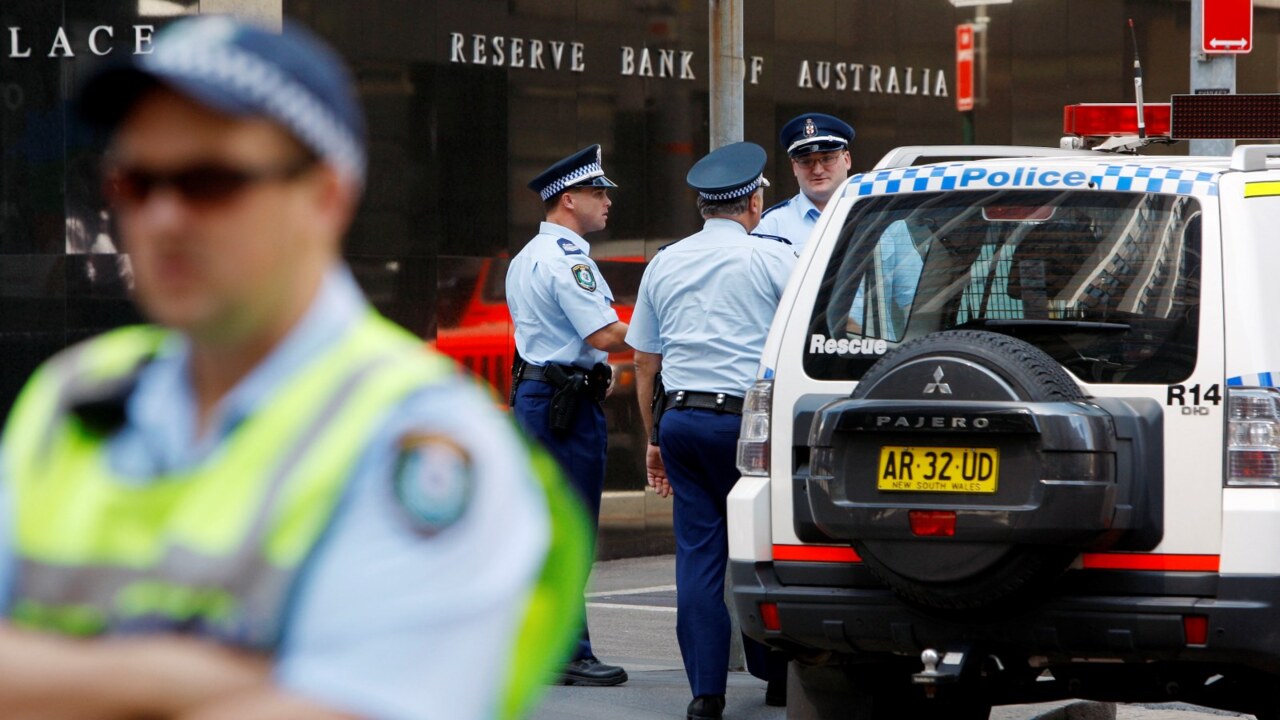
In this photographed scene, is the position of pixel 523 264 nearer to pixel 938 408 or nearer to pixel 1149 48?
pixel 938 408

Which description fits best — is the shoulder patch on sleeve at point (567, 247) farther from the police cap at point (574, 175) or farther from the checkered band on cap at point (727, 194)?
the checkered band on cap at point (727, 194)

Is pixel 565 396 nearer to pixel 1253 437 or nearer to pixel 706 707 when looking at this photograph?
pixel 706 707

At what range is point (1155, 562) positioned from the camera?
16.4 ft

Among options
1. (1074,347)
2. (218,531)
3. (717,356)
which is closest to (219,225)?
(218,531)

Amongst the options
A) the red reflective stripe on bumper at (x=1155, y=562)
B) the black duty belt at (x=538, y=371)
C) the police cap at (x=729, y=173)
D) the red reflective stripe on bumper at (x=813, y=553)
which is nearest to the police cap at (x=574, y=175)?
the police cap at (x=729, y=173)

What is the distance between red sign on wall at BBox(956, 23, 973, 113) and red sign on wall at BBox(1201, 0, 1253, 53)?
5.10m

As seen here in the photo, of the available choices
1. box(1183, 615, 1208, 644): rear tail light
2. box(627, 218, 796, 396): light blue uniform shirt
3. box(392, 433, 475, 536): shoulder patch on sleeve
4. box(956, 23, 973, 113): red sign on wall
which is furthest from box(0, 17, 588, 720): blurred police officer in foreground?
box(956, 23, 973, 113): red sign on wall

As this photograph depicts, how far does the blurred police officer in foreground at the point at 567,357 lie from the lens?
7.21 meters

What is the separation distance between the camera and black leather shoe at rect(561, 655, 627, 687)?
7082mm

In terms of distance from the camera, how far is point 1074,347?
5.21 m

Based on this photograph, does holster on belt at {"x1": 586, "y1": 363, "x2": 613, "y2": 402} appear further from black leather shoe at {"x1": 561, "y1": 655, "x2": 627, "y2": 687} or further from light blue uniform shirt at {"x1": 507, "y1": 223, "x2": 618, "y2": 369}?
black leather shoe at {"x1": 561, "y1": 655, "x2": 627, "y2": 687}

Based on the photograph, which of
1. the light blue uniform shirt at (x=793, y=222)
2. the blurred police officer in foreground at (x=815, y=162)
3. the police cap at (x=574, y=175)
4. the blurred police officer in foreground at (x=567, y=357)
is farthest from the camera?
the blurred police officer in foreground at (x=815, y=162)

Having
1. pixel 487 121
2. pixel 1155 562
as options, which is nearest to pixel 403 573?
pixel 1155 562

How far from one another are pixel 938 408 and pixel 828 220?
0.92 metres
